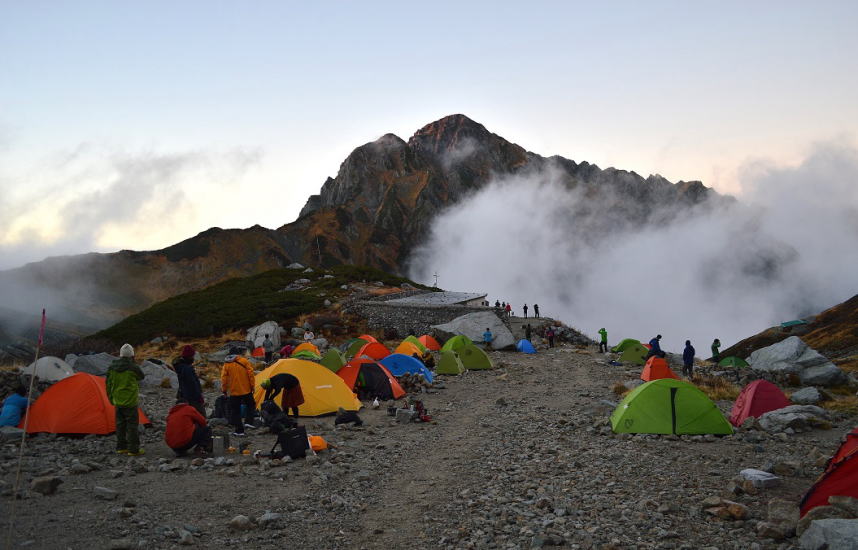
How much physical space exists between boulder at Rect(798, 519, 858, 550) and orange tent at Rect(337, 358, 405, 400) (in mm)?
12799

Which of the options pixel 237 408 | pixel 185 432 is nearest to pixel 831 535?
pixel 185 432

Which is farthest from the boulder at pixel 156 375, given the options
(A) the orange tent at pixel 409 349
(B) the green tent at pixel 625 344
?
(B) the green tent at pixel 625 344

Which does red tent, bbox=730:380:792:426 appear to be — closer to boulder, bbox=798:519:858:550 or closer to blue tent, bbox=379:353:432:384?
boulder, bbox=798:519:858:550

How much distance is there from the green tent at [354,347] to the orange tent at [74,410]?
50.9 ft

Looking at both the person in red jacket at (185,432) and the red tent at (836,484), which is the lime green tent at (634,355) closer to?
the red tent at (836,484)

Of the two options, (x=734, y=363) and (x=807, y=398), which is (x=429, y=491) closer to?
(x=807, y=398)

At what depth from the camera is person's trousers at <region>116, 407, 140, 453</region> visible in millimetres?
10477

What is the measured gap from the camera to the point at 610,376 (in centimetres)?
2331

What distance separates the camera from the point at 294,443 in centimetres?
1051

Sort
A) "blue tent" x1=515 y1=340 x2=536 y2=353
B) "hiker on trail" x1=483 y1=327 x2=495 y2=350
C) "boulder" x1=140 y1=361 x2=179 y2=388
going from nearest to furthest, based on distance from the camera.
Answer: "boulder" x1=140 y1=361 x2=179 y2=388 < "blue tent" x1=515 y1=340 x2=536 y2=353 < "hiker on trail" x1=483 y1=327 x2=495 y2=350

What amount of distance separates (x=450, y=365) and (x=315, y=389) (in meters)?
10.1

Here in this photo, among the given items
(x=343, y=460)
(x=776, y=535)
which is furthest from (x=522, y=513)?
(x=343, y=460)

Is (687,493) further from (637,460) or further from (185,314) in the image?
(185,314)

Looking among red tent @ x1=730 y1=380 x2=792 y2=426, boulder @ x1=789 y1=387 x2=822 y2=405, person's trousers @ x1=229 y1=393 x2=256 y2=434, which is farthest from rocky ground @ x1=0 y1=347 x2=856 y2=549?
boulder @ x1=789 y1=387 x2=822 y2=405
